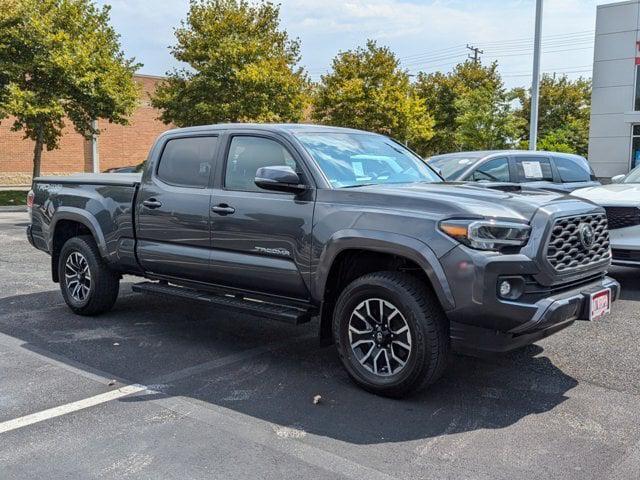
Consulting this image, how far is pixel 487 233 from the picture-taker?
3.91 m

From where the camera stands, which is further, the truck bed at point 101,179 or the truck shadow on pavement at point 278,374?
the truck bed at point 101,179

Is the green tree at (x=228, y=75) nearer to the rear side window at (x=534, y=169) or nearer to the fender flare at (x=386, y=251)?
the rear side window at (x=534, y=169)

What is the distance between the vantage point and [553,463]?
3.37 meters

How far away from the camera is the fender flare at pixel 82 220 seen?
624cm

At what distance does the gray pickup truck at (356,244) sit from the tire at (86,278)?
32 millimetres

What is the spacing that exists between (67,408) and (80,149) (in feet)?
119

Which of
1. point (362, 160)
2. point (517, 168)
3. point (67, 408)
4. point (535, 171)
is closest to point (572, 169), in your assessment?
point (535, 171)

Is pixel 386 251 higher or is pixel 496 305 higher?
pixel 386 251

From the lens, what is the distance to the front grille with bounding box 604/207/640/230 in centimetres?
731

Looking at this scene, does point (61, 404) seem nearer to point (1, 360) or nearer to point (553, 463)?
point (1, 360)

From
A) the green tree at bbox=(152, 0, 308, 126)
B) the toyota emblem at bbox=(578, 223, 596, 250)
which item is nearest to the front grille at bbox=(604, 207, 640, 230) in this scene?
the toyota emblem at bbox=(578, 223, 596, 250)

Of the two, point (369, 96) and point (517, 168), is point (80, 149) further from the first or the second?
point (517, 168)

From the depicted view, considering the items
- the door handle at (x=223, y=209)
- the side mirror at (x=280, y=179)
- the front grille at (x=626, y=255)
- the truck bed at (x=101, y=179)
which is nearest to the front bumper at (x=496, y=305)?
the side mirror at (x=280, y=179)

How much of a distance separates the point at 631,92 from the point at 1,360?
82.0ft
